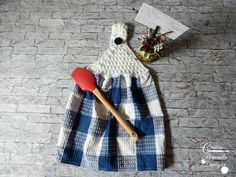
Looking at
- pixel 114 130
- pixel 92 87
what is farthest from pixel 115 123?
pixel 92 87

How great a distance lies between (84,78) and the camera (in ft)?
2.71

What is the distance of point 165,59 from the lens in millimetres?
903

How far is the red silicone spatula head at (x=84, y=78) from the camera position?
812 millimetres

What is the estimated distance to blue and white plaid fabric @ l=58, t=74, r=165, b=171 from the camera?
2.46ft

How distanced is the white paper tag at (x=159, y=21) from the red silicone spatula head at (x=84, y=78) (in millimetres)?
292

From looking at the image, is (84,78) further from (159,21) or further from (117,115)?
(159,21)

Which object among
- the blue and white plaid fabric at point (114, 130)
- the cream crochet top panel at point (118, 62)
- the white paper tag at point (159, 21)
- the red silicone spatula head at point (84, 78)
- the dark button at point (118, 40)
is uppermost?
the white paper tag at point (159, 21)

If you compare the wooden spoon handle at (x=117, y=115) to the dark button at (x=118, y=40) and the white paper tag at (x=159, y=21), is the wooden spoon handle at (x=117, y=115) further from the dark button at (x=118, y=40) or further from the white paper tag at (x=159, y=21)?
the white paper tag at (x=159, y=21)

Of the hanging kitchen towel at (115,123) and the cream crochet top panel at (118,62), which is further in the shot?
the cream crochet top panel at (118,62)

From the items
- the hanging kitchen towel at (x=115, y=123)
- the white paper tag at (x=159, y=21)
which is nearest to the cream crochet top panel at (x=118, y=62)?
the hanging kitchen towel at (x=115, y=123)

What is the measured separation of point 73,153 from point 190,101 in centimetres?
37

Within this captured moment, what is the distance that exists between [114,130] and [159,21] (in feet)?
1.40

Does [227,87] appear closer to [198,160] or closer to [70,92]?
[198,160]

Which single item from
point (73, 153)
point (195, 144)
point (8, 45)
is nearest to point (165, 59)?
point (195, 144)
